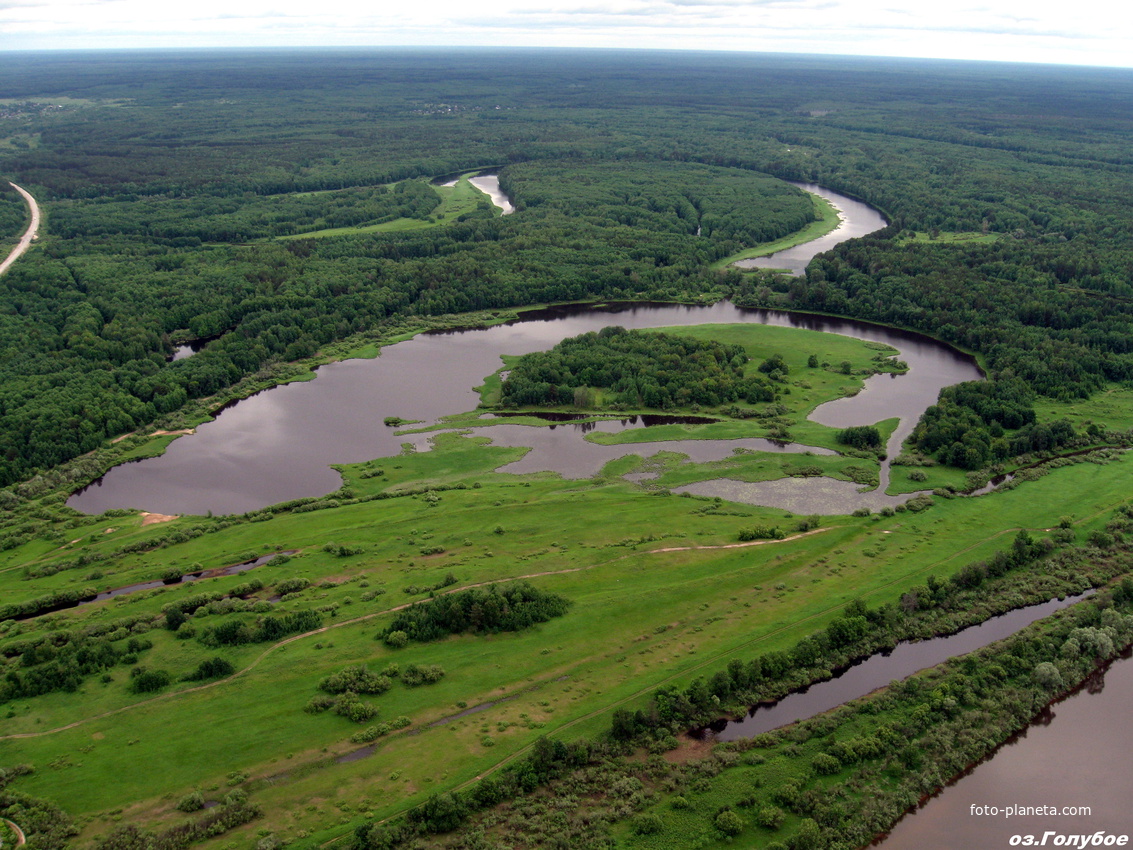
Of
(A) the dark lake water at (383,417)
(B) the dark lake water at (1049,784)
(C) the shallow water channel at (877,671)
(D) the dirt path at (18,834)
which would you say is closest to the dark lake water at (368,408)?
(A) the dark lake water at (383,417)

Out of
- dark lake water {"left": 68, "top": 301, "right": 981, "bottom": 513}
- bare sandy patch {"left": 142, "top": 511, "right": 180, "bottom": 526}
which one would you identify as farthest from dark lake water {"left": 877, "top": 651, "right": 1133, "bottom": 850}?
bare sandy patch {"left": 142, "top": 511, "right": 180, "bottom": 526}

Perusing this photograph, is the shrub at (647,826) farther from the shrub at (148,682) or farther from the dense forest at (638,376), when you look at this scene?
the dense forest at (638,376)

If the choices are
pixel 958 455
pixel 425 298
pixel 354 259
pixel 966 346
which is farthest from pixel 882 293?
pixel 354 259

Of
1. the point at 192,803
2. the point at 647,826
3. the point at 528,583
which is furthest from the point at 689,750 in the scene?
the point at 192,803

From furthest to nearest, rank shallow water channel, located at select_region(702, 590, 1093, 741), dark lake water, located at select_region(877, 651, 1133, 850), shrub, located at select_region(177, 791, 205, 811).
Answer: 1. shallow water channel, located at select_region(702, 590, 1093, 741)
2. dark lake water, located at select_region(877, 651, 1133, 850)
3. shrub, located at select_region(177, 791, 205, 811)

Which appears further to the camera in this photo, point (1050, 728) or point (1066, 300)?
point (1066, 300)

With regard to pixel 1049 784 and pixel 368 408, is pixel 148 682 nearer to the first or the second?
pixel 368 408

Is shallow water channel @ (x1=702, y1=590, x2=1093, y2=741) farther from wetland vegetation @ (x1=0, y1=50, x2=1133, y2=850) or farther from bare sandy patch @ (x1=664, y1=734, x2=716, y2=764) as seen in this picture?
bare sandy patch @ (x1=664, y1=734, x2=716, y2=764)

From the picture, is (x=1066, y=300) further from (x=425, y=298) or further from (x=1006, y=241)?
(x=425, y=298)
